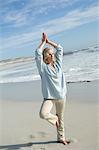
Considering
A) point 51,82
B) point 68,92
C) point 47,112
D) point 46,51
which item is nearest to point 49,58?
point 46,51

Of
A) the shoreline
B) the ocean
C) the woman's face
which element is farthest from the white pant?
the ocean

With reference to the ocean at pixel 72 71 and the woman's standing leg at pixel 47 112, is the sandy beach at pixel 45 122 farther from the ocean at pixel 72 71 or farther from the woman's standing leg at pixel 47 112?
the ocean at pixel 72 71

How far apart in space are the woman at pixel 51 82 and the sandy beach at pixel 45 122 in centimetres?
29

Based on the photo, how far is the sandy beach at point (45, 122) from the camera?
16.7 feet

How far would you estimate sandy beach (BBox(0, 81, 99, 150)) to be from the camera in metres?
5.08

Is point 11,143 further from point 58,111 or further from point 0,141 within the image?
point 58,111

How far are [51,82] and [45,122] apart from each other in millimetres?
1448

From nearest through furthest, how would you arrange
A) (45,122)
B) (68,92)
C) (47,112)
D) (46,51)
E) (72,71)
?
1. (47,112)
2. (46,51)
3. (45,122)
4. (68,92)
5. (72,71)

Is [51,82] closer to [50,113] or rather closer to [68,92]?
[50,113]

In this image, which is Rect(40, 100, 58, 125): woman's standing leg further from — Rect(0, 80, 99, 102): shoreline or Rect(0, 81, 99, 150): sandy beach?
Rect(0, 80, 99, 102): shoreline

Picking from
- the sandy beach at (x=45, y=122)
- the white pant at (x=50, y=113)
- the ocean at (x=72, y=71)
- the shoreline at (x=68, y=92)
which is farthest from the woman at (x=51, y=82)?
the ocean at (x=72, y=71)

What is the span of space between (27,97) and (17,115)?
1.75 metres

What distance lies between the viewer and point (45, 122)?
Result: 6.15 meters

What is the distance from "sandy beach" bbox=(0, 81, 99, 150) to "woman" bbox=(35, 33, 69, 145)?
0.95 ft
